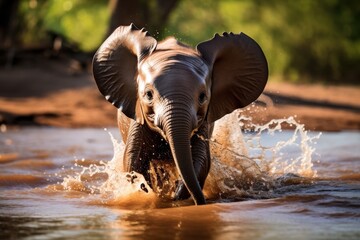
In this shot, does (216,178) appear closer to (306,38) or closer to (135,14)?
(135,14)

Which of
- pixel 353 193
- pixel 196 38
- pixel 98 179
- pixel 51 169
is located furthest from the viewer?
pixel 196 38

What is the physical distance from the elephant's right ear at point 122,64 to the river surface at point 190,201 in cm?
60

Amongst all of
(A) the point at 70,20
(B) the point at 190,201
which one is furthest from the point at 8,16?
(A) the point at 70,20

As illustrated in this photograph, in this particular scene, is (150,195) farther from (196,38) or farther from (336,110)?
(196,38)

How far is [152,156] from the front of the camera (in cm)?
703

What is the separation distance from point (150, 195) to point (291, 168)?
261cm

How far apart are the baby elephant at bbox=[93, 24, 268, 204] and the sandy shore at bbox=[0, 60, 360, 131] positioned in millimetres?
6948

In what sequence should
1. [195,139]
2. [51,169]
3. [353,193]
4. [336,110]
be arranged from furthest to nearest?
1. [336,110]
2. [51,169]
3. [353,193]
4. [195,139]

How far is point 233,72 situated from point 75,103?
358 inches

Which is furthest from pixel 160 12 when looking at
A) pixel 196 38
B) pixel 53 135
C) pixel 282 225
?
pixel 282 225

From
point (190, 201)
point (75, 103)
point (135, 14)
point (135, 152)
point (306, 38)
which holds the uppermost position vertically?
point (306, 38)

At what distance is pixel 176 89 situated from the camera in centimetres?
623

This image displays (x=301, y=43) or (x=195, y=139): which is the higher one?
(x=301, y=43)

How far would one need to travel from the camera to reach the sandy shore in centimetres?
1513
